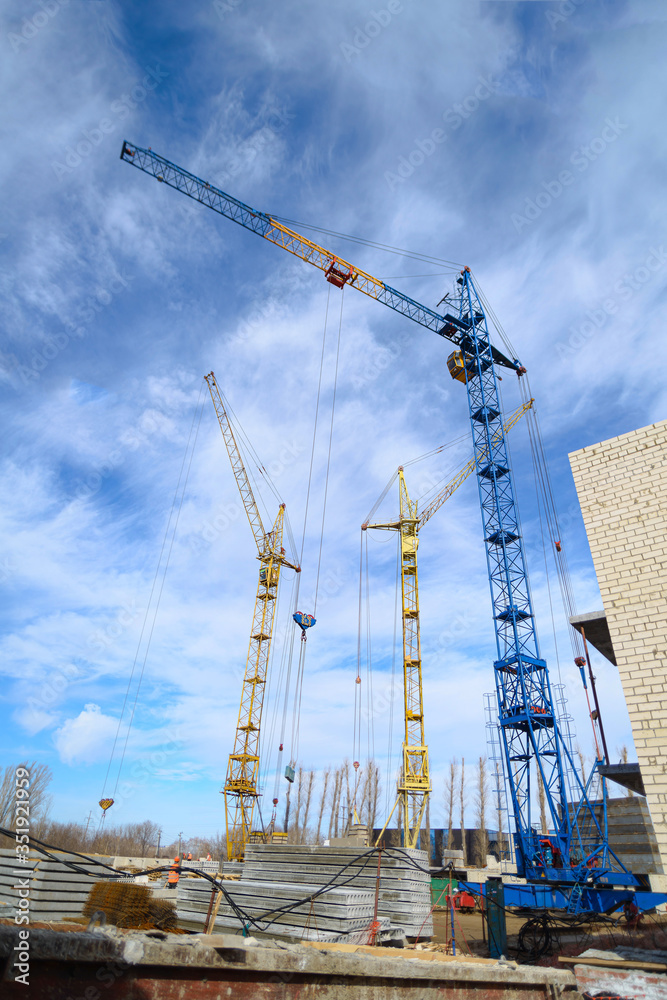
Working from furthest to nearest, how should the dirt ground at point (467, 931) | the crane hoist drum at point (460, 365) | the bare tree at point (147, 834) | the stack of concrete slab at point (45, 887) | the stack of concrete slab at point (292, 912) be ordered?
the bare tree at point (147, 834) < the crane hoist drum at point (460, 365) < the dirt ground at point (467, 931) < the stack of concrete slab at point (292, 912) < the stack of concrete slab at point (45, 887)

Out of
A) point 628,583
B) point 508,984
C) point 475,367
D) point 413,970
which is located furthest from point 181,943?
point 475,367

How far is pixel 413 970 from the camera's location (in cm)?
501

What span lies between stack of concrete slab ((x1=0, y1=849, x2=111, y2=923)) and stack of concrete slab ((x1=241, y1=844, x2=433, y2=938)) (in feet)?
15.7

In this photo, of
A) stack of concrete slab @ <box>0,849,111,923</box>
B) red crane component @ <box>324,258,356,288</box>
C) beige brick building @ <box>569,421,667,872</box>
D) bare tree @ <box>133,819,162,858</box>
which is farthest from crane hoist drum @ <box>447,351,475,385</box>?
bare tree @ <box>133,819,162,858</box>

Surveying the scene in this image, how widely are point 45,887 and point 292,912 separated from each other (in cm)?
462

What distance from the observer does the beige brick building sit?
8.80m

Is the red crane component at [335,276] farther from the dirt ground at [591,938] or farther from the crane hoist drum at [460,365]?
the dirt ground at [591,938]

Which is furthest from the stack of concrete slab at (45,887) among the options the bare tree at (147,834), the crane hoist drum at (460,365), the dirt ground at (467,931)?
the bare tree at (147,834)

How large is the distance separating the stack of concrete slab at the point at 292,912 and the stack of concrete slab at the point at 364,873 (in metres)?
0.64

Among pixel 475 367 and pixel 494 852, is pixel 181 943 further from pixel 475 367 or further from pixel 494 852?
pixel 494 852

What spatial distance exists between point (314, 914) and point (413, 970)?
19.4 feet

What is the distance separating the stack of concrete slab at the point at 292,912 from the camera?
9516 mm

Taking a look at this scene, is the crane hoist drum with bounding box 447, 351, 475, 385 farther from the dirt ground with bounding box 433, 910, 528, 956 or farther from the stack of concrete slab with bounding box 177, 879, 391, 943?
the stack of concrete slab with bounding box 177, 879, 391, 943

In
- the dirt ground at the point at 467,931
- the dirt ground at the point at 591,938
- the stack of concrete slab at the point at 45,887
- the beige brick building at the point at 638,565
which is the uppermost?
the beige brick building at the point at 638,565
